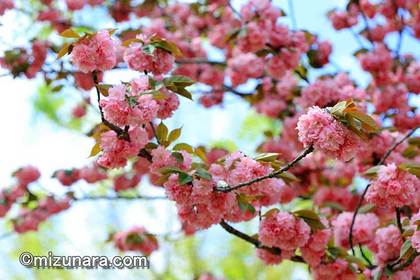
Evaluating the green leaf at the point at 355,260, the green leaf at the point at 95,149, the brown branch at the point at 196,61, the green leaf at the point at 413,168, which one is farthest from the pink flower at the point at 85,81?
the green leaf at the point at 413,168

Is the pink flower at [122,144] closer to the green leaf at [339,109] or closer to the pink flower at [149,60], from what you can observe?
the pink flower at [149,60]

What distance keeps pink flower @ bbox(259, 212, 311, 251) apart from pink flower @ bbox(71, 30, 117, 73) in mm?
682

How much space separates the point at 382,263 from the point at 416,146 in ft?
2.31

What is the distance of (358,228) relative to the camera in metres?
2.43

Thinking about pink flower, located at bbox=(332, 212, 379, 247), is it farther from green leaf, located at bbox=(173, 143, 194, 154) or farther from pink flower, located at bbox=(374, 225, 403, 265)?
green leaf, located at bbox=(173, 143, 194, 154)

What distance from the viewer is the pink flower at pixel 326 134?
1462 millimetres

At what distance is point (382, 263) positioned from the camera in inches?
82.2

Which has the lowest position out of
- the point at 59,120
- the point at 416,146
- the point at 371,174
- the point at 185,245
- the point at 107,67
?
the point at 371,174

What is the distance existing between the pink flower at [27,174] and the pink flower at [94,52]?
1.70m

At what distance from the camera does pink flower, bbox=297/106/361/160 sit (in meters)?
1.46

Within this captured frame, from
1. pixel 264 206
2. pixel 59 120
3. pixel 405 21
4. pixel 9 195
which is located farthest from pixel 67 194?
pixel 59 120

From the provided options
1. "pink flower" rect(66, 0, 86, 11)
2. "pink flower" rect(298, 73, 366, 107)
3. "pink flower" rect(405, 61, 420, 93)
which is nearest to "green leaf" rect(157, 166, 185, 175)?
"pink flower" rect(298, 73, 366, 107)

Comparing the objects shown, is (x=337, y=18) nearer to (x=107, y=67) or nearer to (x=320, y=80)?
(x=320, y=80)

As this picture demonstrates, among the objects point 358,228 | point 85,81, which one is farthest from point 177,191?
point 85,81
